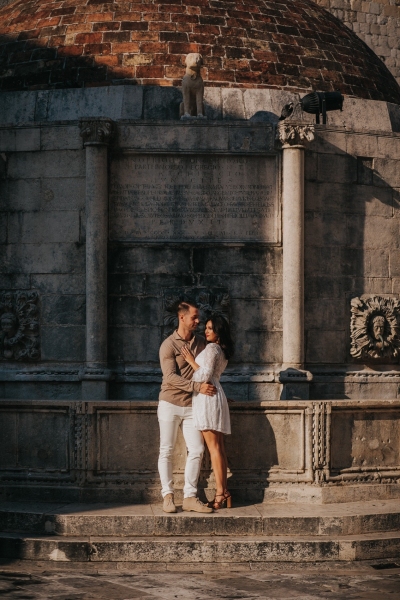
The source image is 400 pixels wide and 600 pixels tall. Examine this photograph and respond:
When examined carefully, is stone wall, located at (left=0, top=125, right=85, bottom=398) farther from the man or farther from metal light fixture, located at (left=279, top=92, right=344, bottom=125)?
the man

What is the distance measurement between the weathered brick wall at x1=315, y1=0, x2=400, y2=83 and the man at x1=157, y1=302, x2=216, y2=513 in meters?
17.4

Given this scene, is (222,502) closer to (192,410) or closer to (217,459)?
(217,459)

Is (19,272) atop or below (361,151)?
below

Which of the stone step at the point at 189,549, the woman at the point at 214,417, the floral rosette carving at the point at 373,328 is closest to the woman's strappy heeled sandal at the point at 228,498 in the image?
the woman at the point at 214,417

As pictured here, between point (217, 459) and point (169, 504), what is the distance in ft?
2.39

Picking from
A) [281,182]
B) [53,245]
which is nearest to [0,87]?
[53,245]

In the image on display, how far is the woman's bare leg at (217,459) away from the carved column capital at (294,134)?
522 centimetres

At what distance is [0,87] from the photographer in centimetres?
1958

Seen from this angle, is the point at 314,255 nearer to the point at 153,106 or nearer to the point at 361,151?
the point at 361,151

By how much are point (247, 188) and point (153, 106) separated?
2.40m

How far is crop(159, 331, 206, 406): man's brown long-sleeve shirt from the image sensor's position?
12.9 metres

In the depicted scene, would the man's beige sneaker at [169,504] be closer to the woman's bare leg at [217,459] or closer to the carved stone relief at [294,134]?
the woman's bare leg at [217,459]

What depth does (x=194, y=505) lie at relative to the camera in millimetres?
12430

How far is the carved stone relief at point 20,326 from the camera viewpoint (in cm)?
1658
